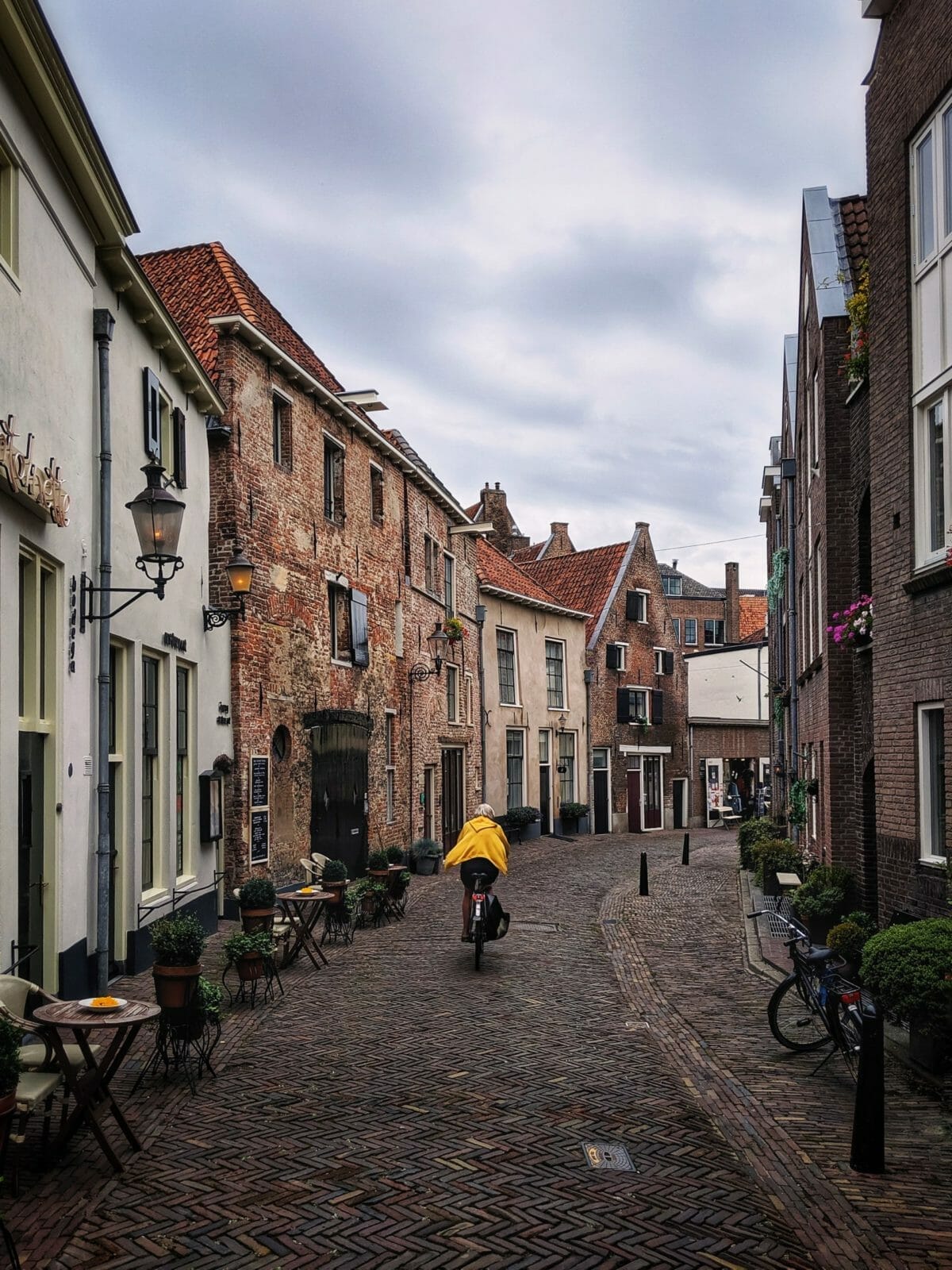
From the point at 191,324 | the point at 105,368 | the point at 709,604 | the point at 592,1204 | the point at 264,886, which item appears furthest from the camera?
the point at 709,604

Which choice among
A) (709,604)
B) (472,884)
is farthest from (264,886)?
(709,604)

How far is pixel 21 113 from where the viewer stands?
26.9ft

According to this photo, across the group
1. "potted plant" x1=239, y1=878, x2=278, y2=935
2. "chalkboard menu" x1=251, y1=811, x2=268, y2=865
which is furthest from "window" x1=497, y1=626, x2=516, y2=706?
"potted plant" x1=239, y1=878, x2=278, y2=935

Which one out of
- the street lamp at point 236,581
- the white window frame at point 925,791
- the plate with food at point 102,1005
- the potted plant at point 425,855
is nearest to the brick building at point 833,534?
the white window frame at point 925,791

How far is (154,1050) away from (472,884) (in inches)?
190

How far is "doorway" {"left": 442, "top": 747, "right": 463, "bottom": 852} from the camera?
26.6m

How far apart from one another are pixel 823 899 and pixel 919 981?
214 inches

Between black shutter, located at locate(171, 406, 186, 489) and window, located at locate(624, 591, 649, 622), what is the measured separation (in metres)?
26.3

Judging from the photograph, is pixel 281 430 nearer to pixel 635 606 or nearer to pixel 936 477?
pixel 936 477

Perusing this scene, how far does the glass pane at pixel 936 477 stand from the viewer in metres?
10.1

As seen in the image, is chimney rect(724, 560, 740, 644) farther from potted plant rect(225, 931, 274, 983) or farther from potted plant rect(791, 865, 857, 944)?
potted plant rect(225, 931, 274, 983)

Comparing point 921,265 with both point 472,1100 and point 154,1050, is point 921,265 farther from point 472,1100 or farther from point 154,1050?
point 154,1050

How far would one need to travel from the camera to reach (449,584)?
27.5 meters

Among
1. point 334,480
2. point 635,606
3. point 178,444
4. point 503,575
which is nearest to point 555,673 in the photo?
point 503,575
